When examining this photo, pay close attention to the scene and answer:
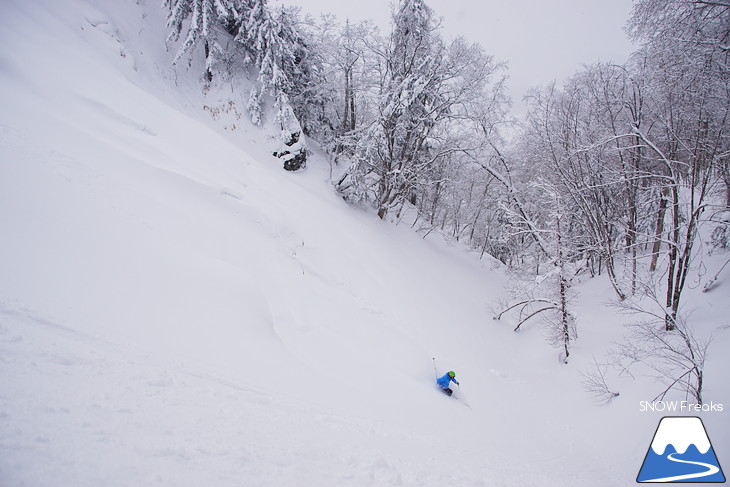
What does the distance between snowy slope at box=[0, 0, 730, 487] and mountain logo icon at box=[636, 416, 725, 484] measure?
27 cm

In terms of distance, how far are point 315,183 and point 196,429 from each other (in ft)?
43.9

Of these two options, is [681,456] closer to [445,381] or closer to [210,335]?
[445,381]

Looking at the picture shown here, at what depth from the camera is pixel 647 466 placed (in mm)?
5625

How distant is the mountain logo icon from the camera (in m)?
4.90

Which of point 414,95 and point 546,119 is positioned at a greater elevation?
point 546,119

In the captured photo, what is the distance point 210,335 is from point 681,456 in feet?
28.5

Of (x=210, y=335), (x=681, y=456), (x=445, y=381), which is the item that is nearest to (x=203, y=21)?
(x=210, y=335)

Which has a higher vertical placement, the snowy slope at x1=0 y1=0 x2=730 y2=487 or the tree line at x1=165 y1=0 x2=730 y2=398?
the tree line at x1=165 y1=0 x2=730 y2=398

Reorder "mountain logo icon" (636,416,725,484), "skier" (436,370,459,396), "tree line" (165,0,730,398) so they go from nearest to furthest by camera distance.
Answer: "mountain logo icon" (636,416,725,484)
"skier" (436,370,459,396)
"tree line" (165,0,730,398)

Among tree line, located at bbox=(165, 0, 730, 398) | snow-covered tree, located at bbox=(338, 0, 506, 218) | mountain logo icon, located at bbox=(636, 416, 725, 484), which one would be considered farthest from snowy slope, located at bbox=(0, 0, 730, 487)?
snow-covered tree, located at bbox=(338, 0, 506, 218)

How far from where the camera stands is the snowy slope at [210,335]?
2.61m

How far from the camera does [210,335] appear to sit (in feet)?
14.3

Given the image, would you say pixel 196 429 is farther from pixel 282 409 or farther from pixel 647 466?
pixel 647 466

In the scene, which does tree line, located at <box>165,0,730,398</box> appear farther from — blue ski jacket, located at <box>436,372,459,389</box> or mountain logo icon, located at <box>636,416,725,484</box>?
blue ski jacket, located at <box>436,372,459,389</box>
